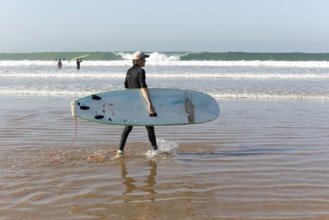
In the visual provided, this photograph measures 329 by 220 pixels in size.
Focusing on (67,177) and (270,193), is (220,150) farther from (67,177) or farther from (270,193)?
(67,177)

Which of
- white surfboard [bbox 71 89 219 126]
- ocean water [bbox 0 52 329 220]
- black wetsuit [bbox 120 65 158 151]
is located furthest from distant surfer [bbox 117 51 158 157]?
ocean water [bbox 0 52 329 220]

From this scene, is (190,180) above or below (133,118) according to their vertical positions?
below

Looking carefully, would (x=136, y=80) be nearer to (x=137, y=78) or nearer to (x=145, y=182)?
(x=137, y=78)

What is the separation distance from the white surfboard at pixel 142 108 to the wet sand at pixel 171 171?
54cm

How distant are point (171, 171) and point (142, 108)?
148 cm

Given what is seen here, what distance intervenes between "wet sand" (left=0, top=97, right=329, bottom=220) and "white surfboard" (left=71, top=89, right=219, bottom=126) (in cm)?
54

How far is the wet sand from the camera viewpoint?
372cm

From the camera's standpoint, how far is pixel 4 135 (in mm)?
7359

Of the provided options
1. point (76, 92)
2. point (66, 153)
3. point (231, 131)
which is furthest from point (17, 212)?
point (76, 92)

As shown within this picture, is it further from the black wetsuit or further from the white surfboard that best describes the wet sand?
the white surfboard

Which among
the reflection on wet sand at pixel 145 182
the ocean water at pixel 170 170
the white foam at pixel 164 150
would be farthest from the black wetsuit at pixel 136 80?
the reflection on wet sand at pixel 145 182

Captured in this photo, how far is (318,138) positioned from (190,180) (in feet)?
11.8

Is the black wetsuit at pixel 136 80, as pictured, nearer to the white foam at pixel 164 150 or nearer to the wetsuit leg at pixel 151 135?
the wetsuit leg at pixel 151 135

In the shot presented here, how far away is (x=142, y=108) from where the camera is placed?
6.17m
